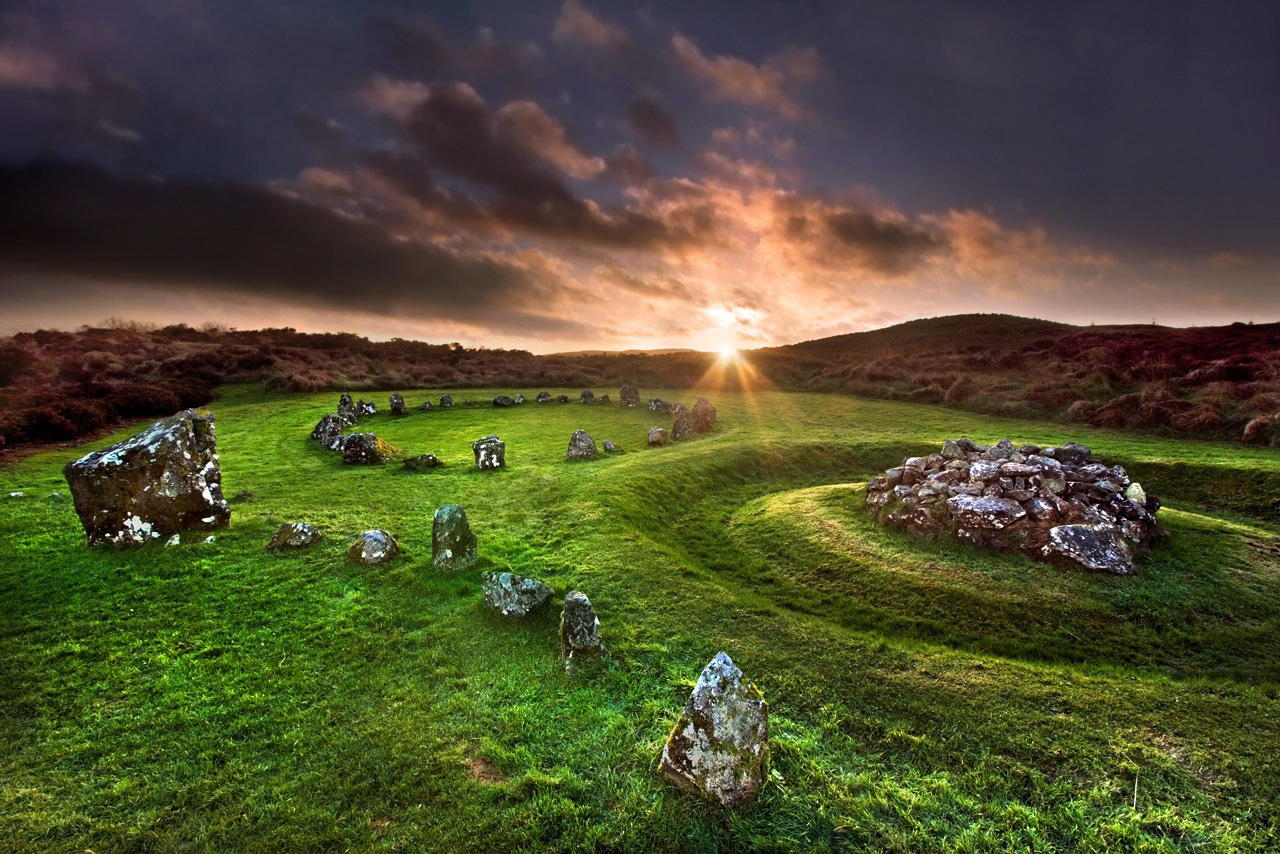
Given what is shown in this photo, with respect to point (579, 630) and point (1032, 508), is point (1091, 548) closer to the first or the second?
point (1032, 508)

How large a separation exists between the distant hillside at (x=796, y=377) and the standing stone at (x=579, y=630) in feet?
84.3

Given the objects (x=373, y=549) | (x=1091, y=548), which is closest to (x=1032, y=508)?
(x=1091, y=548)

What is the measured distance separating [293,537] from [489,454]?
742 cm

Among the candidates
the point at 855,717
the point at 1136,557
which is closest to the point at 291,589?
the point at 855,717

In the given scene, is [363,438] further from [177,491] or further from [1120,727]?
[1120,727]

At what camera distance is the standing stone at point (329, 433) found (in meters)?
20.5

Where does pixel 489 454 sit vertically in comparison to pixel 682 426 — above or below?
below

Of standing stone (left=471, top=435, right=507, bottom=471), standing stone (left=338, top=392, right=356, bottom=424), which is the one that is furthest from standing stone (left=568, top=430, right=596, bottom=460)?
standing stone (left=338, top=392, right=356, bottom=424)

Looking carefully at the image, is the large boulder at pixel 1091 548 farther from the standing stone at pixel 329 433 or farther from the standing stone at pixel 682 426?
the standing stone at pixel 329 433

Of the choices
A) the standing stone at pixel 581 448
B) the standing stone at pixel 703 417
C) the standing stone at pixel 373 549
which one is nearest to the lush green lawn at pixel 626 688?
the standing stone at pixel 373 549

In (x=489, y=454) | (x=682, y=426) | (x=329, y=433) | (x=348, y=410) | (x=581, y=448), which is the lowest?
(x=329, y=433)

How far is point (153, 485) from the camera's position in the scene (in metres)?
10.8

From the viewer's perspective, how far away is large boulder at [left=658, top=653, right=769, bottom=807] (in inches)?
191

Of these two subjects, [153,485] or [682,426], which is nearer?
[153,485]
